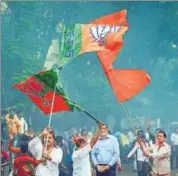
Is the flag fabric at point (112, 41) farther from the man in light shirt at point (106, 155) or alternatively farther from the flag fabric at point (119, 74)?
the man in light shirt at point (106, 155)

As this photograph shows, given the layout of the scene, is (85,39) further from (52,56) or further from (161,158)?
(52,56)

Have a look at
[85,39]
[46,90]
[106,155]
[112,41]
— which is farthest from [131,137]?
[46,90]

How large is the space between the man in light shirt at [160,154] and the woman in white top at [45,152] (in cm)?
115

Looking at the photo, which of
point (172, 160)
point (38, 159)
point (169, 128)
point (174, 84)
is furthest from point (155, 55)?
point (38, 159)

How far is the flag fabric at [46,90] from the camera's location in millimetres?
7129

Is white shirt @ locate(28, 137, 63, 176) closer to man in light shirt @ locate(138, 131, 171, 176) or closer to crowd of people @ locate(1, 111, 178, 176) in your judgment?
crowd of people @ locate(1, 111, 178, 176)

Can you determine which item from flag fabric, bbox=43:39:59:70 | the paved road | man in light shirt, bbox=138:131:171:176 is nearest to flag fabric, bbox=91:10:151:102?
man in light shirt, bbox=138:131:171:176

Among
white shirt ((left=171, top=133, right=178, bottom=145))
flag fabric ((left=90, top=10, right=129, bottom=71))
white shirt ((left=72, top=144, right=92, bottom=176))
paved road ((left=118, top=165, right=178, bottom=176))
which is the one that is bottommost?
paved road ((left=118, top=165, right=178, bottom=176))

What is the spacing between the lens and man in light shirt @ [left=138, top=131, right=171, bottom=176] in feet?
24.7

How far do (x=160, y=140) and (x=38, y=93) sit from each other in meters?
1.52

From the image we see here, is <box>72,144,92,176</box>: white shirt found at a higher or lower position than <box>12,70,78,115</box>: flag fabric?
lower

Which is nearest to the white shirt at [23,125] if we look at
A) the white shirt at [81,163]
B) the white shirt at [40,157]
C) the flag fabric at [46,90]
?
the flag fabric at [46,90]

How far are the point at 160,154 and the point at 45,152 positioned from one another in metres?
1.49

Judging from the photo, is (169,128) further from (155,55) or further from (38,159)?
(38,159)
